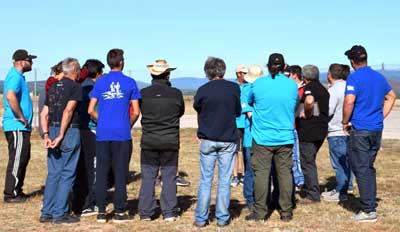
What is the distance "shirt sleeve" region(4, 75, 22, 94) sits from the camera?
753 centimetres

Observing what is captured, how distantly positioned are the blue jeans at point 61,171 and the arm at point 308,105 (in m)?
2.96

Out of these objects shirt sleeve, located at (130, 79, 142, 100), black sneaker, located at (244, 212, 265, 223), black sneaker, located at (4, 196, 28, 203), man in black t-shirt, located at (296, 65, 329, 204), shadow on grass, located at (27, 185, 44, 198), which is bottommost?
shadow on grass, located at (27, 185, 44, 198)

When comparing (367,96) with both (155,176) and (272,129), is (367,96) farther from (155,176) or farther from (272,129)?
(155,176)

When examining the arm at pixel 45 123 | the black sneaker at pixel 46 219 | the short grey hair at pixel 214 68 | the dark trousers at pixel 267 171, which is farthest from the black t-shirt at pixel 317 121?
the black sneaker at pixel 46 219

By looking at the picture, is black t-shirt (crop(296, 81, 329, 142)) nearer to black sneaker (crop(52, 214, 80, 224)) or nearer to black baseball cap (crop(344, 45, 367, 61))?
black baseball cap (crop(344, 45, 367, 61))

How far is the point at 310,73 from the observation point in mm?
7582

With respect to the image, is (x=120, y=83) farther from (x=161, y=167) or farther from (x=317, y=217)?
(x=317, y=217)

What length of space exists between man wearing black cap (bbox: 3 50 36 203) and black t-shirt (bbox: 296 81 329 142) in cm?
382

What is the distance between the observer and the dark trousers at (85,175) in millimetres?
6953

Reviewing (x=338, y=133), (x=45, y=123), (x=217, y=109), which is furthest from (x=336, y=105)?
(x=45, y=123)

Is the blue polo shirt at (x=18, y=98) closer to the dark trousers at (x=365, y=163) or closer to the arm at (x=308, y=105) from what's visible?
the arm at (x=308, y=105)

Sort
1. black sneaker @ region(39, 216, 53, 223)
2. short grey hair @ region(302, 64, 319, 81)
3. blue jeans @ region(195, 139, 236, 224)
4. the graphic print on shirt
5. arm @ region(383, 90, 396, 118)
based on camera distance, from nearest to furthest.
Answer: the graphic print on shirt, blue jeans @ region(195, 139, 236, 224), black sneaker @ region(39, 216, 53, 223), arm @ region(383, 90, 396, 118), short grey hair @ region(302, 64, 319, 81)

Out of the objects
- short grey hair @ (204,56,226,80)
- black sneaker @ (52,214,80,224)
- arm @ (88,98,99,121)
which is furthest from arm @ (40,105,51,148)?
short grey hair @ (204,56,226,80)

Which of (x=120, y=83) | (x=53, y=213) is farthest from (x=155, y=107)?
(x=53, y=213)
